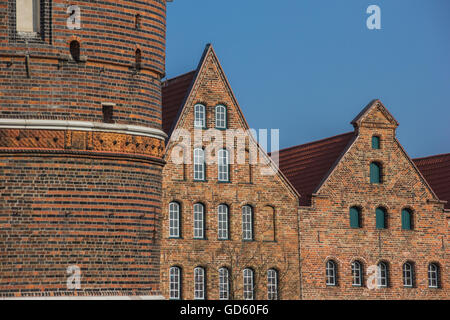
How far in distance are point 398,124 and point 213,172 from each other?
1030 cm

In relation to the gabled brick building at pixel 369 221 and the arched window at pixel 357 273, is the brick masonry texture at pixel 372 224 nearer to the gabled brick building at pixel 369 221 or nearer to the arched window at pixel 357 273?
the gabled brick building at pixel 369 221

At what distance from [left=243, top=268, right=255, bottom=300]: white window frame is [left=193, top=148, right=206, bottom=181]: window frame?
447 centimetres

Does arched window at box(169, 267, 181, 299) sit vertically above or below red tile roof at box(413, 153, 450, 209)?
below

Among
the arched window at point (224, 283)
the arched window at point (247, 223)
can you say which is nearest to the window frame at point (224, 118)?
the arched window at point (247, 223)

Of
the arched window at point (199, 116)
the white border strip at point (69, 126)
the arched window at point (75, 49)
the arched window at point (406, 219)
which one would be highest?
the arched window at point (199, 116)

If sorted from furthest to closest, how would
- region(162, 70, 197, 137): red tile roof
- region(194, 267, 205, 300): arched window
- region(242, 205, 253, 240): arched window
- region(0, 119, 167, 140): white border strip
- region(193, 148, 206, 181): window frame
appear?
region(242, 205, 253, 240): arched window
region(162, 70, 197, 137): red tile roof
region(193, 148, 206, 181): window frame
region(194, 267, 205, 300): arched window
region(0, 119, 167, 140): white border strip

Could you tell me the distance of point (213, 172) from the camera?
46.0 m

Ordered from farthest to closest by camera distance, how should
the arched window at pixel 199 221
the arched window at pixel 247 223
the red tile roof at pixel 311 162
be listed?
the red tile roof at pixel 311 162
the arched window at pixel 247 223
the arched window at pixel 199 221

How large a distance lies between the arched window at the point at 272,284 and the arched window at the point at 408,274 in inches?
273

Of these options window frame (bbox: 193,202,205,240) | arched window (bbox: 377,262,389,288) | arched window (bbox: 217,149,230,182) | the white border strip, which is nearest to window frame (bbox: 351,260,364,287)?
arched window (bbox: 377,262,389,288)

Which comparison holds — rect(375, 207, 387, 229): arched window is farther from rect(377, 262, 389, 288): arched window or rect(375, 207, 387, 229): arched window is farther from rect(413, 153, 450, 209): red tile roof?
rect(413, 153, 450, 209): red tile roof

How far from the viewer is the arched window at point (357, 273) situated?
49.1 m

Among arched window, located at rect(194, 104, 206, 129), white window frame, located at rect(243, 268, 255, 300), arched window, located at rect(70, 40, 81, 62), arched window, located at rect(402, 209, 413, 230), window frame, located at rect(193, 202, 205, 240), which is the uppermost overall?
arched window, located at rect(194, 104, 206, 129)

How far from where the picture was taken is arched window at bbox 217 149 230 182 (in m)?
46.3
